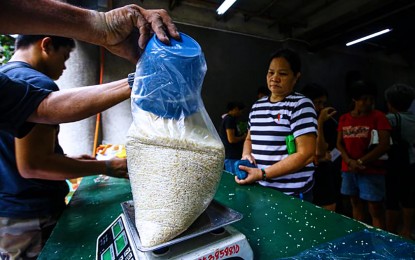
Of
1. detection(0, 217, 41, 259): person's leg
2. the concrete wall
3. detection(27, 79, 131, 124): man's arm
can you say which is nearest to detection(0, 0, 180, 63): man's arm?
detection(27, 79, 131, 124): man's arm

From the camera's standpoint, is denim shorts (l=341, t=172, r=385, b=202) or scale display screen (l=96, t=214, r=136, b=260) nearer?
scale display screen (l=96, t=214, r=136, b=260)

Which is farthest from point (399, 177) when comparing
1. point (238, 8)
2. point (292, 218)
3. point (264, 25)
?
point (264, 25)

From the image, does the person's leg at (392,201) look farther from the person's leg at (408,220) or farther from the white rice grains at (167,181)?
the white rice grains at (167,181)

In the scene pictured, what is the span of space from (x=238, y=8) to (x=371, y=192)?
12.3ft

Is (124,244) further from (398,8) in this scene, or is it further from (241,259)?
(398,8)

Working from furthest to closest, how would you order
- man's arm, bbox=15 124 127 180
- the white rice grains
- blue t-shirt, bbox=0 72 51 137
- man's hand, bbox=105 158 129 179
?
1. man's hand, bbox=105 158 129 179
2. man's arm, bbox=15 124 127 180
3. blue t-shirt, bbox=0 72 51 137
4. the white rice grains

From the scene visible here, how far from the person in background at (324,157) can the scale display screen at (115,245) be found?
1944 mm

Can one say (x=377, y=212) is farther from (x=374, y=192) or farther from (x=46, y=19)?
(x=46, y=19)

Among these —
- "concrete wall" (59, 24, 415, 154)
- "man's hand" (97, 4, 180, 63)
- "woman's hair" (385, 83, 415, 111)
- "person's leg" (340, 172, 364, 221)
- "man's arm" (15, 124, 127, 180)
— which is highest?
"concrete wall" (59, 24, 415, 154)

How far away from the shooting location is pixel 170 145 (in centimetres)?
54

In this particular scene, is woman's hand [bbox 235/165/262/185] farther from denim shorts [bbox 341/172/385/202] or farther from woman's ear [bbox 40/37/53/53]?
denim shorts [bbox 341/172/385/202]

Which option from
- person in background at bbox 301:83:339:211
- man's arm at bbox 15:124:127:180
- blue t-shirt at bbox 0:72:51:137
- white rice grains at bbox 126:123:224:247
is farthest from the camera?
person in background at bbox 301:83:339:211

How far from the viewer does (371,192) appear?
218cm

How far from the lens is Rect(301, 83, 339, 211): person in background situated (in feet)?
7.29
